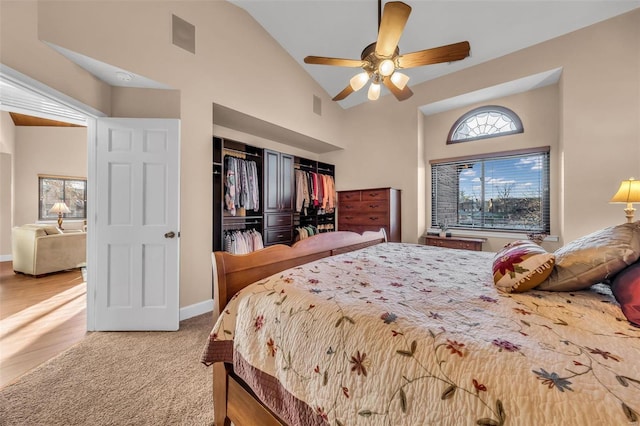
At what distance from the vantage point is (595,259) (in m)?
1.01

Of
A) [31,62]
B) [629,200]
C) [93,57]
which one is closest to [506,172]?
[629,200]

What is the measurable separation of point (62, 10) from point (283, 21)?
2.23 m

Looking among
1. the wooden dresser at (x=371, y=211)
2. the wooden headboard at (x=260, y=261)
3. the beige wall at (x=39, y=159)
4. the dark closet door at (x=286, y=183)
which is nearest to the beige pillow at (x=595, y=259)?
the wooden headboard at (x=260, y=261)

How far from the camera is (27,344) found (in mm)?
2123

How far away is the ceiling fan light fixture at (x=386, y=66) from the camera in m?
1.97

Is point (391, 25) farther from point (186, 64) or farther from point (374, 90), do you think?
point (186, 64)

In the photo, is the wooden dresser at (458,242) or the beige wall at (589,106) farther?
the wooden dresser at (458,242)

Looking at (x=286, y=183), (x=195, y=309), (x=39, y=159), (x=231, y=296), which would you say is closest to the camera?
(x=231, y=296)

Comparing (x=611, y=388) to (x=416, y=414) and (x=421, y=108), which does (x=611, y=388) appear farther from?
(x=421, y=108)

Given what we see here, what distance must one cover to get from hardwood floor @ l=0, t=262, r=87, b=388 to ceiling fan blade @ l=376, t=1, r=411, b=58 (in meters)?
3.53

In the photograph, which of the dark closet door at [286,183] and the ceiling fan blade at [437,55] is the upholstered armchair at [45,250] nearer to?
the dark closet door at [286,183]

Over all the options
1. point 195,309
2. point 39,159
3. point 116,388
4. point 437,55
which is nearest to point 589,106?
point 437,55

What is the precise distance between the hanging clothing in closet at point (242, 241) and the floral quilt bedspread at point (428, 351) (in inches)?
86.2

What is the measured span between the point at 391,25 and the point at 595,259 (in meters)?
1.72
